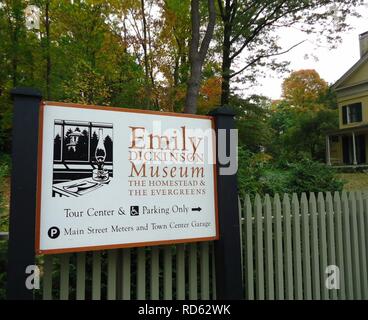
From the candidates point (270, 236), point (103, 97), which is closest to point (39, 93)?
point (270, 236)

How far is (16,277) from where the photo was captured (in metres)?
2.56

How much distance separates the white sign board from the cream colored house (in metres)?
22.8

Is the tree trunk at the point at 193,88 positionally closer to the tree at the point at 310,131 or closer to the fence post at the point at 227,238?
the fence post at the point at 227,238

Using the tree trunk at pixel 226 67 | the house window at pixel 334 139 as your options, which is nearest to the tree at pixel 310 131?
the house window at pixel 334 139

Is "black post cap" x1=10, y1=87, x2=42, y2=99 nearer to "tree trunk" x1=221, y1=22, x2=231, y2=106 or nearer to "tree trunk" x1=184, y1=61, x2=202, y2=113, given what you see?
"tree trunk" x1=184, y1=61, x2=202, y2=113

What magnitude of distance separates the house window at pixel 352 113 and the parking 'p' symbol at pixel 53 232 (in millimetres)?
25985

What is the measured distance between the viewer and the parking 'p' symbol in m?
2.65

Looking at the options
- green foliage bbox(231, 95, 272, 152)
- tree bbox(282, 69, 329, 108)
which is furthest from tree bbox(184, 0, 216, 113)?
tree bbox(282, 69, 329, 108)

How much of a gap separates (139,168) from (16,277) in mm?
1304

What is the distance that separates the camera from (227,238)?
134 inches

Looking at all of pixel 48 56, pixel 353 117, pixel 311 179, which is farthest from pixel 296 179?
pixel 353 117

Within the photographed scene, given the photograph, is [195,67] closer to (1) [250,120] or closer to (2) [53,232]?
(2) [53,232]

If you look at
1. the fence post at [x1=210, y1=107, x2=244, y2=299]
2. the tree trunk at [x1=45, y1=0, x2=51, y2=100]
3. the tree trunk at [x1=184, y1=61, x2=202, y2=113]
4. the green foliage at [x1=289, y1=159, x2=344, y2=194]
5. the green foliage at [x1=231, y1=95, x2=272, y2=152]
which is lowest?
the fence post at [x1=210, y1=107, x2=244, y2=299]
